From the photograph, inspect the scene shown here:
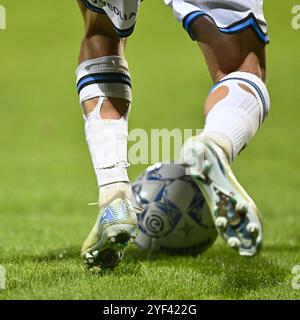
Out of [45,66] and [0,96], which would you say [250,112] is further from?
[45,66]

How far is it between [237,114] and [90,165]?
6.08m

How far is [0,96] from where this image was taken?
13.1 meters

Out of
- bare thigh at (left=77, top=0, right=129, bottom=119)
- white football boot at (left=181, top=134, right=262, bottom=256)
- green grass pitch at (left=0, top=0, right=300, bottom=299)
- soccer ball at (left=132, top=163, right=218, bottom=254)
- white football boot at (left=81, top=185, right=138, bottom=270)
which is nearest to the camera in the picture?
white football boot at (left=181, top=134, right=262, bottom=256)

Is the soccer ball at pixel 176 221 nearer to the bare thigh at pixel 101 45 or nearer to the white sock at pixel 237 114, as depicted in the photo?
the bare thigh at pixel 101 45

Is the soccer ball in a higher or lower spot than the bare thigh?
lower

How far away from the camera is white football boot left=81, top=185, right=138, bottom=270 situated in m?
2.84

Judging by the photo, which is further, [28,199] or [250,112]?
[28,199]

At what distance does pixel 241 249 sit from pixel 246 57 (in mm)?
696

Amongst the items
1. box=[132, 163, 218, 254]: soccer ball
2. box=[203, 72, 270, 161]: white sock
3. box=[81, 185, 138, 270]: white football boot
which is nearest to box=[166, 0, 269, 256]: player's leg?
box=[203, 72, 270, 161]: white sock

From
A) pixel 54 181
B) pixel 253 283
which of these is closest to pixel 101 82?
pixel 253 283

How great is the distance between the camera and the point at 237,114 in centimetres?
248

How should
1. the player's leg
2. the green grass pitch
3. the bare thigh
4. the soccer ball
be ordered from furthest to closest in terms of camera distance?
the soccer ball → the bare thigh → the green grass pitch → the player's leg

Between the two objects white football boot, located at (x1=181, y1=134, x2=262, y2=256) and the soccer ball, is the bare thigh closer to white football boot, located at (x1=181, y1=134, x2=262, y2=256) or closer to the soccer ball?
the soccer ball

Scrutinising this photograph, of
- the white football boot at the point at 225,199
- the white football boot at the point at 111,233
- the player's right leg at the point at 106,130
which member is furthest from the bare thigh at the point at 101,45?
the white football boot at the point at 225,199
